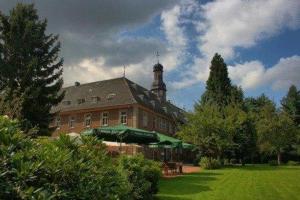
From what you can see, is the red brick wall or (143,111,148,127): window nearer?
the red brick wall

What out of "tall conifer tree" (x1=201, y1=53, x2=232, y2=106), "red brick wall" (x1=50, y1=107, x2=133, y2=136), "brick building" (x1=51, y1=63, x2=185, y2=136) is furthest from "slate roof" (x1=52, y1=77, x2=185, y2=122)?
"tall conifer tree" (x1=201, y1=53, x2=232, y2=106)

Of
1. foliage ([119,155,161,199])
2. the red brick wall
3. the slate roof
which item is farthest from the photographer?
the slate roof

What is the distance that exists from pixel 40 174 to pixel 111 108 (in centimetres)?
4696

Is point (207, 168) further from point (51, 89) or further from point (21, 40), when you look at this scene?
point (21, 40)

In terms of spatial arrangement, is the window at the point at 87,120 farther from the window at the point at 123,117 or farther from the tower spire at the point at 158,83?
the tower spire at the point at 158,83

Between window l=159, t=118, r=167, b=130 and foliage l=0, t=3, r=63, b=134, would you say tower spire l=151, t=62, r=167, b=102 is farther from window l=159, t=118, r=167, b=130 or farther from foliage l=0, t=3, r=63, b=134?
foliage l=0, t=3, r=63, b=134

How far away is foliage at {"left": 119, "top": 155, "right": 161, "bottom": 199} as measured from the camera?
447 inches

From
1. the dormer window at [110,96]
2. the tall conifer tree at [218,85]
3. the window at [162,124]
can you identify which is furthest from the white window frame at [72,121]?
the tall conifer tree at [218,85]

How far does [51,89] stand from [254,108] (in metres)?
52.2

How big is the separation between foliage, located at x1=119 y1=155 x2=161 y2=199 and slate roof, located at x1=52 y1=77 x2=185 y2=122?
3539 cm

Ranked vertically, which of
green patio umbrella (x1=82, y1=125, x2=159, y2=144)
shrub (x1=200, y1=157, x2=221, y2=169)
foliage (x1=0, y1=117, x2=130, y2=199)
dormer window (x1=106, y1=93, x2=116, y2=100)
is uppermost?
dormer window (x1=106, y1=93, x2=116, y2=100)

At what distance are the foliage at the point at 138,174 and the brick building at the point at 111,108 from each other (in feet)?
116

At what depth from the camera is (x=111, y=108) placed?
166ft

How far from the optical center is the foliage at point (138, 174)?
1136 cm
